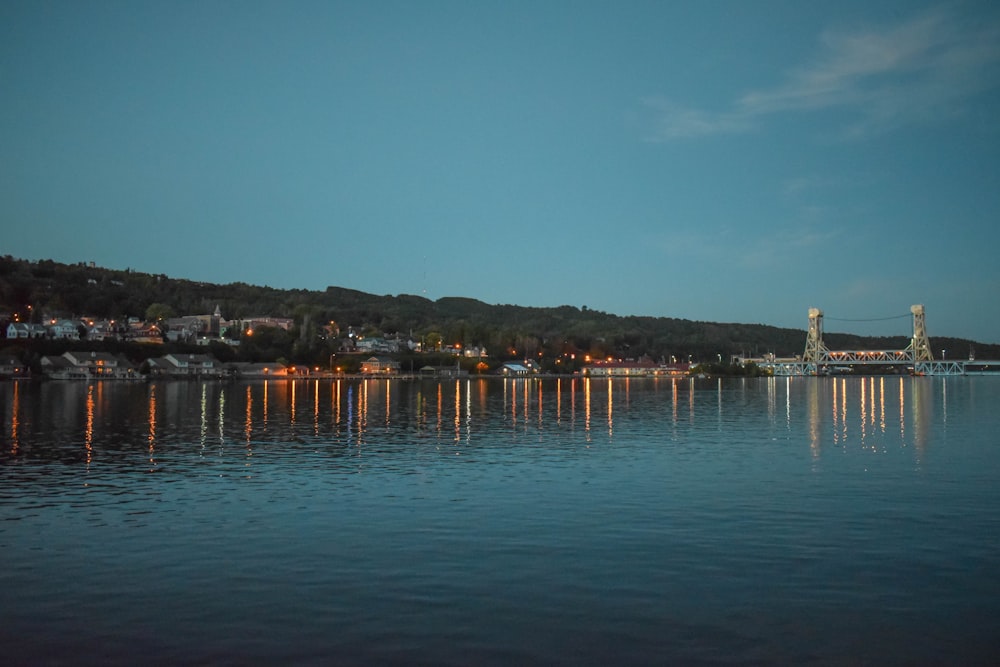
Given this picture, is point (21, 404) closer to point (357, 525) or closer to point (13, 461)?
point (13, 461)

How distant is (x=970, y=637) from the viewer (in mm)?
7234

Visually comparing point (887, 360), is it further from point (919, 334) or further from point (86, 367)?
point (86, 367)

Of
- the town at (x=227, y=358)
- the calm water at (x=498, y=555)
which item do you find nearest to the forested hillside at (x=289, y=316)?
the town at (x=227, y=358)

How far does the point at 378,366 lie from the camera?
12325 centimetres

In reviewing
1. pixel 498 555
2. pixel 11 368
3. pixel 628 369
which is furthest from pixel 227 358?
pixel 498 555

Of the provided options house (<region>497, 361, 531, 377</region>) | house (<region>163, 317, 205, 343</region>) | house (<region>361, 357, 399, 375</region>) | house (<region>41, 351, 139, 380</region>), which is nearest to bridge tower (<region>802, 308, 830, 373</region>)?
house (<region>497, 361, 531, 377</region>)

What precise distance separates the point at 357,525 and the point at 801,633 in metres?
6.56

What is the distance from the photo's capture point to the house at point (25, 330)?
104 m

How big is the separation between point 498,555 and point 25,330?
4470 inches

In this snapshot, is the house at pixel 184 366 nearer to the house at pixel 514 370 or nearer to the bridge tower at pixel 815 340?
the house at pixel 514 370

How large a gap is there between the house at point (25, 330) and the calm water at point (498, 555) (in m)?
96.0

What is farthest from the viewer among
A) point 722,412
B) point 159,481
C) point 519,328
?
point 519,328

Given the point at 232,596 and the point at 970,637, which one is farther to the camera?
the point at 232,596

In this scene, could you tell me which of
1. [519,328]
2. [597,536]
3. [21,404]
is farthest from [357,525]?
[519,328]
